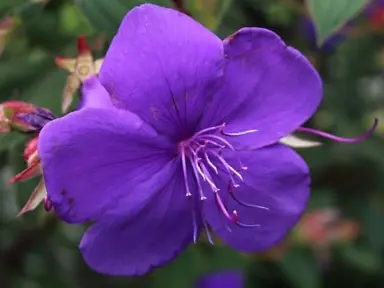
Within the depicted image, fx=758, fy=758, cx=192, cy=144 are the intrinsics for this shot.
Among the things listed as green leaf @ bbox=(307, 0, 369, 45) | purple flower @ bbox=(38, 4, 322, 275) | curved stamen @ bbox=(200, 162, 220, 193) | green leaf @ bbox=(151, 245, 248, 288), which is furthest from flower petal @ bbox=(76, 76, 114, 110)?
green leaf @ bbox=(151, 245, 248, 288)

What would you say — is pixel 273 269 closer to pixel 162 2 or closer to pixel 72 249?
pixel 72 249

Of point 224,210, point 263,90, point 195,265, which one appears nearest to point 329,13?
point 263,90

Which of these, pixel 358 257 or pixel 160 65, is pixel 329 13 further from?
pixel 358 257

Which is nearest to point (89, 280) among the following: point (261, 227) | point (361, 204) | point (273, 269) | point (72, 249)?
A: point (72, 249)

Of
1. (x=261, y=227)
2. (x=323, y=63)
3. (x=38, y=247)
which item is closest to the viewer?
(x=261, y=227)

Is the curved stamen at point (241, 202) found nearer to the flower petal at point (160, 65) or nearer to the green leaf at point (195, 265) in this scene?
the flower petal at point (160, 65)
